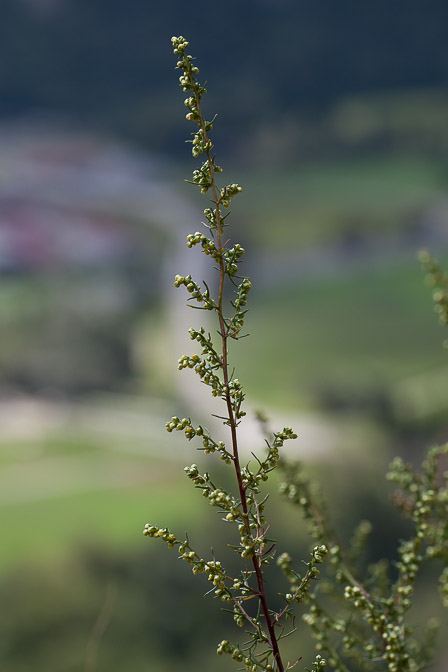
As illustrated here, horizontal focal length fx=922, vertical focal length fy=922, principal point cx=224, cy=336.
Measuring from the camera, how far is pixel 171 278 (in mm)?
32688

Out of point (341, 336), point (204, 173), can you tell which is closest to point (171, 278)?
point (341, 336)

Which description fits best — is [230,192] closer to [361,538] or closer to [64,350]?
[361,538]

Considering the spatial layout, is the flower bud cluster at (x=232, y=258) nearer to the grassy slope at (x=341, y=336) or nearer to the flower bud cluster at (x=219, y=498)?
the flower bud cluster at (x=219, y=498)

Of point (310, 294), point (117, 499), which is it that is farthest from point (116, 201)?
point (117, 499)

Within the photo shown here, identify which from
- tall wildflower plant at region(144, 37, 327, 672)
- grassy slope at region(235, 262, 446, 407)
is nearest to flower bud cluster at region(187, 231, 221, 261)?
tall wildflower plant at region(144, 37, 327, 672)

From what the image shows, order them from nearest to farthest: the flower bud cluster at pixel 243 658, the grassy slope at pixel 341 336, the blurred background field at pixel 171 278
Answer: the flower bud cluster at pixel 243 658, the blurred background field at pixel 171 278, the grassy slope at pixel 341 336

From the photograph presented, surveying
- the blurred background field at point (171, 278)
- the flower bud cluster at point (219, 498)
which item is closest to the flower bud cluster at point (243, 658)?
the flower bud cluster at point (219, 498)

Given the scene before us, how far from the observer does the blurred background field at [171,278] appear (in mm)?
14258

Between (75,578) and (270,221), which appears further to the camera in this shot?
(270,221)

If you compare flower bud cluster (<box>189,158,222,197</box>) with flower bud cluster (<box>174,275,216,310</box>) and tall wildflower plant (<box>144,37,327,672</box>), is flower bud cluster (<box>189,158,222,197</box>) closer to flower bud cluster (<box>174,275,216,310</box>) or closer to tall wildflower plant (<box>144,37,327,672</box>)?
tall wildflower plant (<box>144,37,327,672</box>)

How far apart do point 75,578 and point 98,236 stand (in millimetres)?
27601

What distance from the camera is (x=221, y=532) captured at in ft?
44.4

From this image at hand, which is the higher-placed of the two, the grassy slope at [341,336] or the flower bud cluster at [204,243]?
the grassy slope at [341,336]

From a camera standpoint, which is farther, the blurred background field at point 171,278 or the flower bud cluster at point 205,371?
the blurred background field at point 171,278
